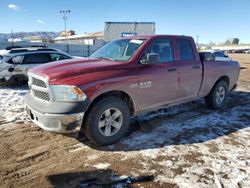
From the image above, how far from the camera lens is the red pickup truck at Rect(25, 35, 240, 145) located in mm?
4074

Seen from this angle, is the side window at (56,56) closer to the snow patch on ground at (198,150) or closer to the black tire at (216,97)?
the black tire at (216,97)

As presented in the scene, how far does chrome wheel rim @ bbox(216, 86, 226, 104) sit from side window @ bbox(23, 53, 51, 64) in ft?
22.3

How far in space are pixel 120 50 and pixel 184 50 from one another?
1540 millimetres

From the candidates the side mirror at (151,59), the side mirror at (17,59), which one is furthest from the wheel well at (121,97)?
the side mirror at (17,59)

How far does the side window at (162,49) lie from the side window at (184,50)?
290mm

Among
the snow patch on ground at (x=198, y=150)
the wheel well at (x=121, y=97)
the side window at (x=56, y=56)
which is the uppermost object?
the side window at (x=56, y=56)

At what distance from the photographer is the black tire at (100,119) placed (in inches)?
168

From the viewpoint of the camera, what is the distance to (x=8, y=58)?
32.2 feet

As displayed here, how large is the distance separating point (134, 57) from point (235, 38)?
13274 centimetres

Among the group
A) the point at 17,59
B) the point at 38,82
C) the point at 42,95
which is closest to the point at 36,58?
the point at 17,59

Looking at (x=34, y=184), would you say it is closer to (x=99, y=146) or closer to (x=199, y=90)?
(x=99, y=146)

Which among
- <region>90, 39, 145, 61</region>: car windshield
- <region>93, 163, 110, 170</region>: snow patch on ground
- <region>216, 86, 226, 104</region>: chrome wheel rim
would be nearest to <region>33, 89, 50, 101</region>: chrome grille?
<region>93, 163, 110, 170</region>: snow patch on ground

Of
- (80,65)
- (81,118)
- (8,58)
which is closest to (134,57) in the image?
(80,65)

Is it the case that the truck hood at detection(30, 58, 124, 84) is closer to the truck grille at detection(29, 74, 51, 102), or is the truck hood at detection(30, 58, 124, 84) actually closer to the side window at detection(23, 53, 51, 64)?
the truck grille at detection(29, 74, 51, 102)
